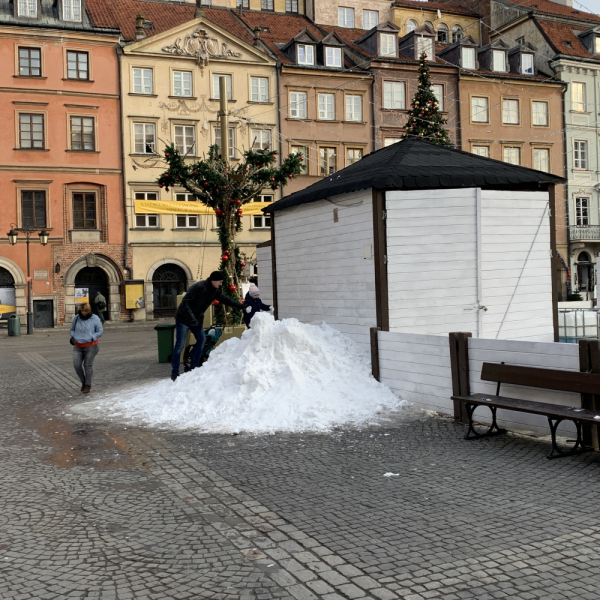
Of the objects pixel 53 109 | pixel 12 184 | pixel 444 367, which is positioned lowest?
pixel 444 367

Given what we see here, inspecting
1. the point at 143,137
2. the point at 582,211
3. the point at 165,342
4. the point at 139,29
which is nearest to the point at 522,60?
the point at 582,211

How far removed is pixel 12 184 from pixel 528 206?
29516 mm

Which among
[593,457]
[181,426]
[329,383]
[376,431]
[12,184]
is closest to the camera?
[593,457]

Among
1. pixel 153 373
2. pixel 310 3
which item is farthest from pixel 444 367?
pixel 310 3

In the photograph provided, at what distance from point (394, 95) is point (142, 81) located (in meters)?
15.0

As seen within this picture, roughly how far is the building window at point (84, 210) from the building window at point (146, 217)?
6.96ft

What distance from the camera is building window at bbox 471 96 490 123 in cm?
4538

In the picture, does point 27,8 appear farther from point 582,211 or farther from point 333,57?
point 582,211

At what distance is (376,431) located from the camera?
848 cm

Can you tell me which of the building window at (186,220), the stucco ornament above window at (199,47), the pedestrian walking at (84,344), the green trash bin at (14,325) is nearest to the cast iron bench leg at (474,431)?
the pedestrian walking at (84,344)

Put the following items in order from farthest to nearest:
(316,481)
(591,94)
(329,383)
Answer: (591,94)
(329,383)
(316,481)

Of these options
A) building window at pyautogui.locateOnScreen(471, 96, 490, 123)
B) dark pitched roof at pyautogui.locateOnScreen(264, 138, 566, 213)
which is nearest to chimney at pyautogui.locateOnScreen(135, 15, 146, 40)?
building window at pyautogui.locateOnScreen(471, 96, 490, 123)

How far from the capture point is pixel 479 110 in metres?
45.6

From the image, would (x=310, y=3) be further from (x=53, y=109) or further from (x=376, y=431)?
(x=376, y=431)
